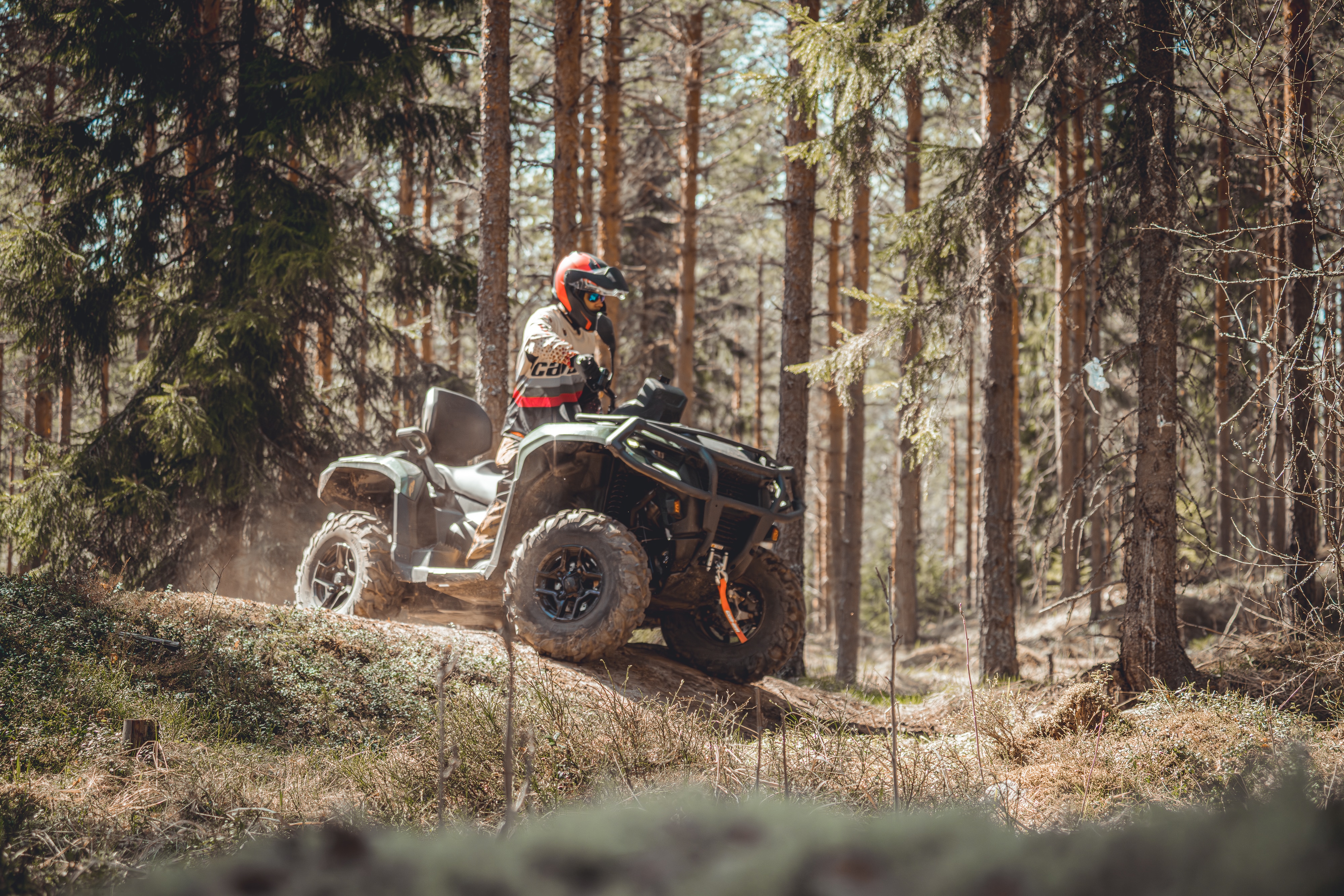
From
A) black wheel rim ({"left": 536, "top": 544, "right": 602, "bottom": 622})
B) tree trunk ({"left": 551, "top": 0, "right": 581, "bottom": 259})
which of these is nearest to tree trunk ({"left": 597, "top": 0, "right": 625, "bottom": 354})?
tree trunk ({"left": 551, "top": 0, "right": 581, "bottom": 259})

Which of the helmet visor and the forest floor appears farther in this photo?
the helmet visor

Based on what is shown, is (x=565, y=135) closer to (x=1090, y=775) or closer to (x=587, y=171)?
Result: (x=587, y=171)

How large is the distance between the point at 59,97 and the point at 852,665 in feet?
55.6

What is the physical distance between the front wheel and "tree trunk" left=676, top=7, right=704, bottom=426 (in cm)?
818

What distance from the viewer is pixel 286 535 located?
10.9m

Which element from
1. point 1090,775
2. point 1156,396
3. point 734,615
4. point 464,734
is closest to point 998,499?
point 1156,396

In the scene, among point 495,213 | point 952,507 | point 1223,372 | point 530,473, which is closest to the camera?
point 530,473

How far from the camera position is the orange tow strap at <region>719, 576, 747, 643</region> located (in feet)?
19.4

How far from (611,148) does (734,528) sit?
9496mm

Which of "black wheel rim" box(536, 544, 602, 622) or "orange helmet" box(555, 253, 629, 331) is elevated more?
"orange helmet" box(555, 253, 629, 331)

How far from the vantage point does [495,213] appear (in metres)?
10.2

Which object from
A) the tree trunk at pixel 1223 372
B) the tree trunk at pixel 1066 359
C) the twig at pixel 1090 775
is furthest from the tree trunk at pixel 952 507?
the twig at pixel 1090 775

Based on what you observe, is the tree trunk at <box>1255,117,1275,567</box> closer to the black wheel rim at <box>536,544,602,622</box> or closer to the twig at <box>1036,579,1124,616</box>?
the twig at <box>1036,579,1124,616</box>

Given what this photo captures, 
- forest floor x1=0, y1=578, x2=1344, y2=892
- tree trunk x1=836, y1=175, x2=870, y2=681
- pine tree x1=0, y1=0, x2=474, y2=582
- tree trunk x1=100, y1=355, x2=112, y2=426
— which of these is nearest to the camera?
forest floor x1=0, y1=578, x2=1344, y2=892
